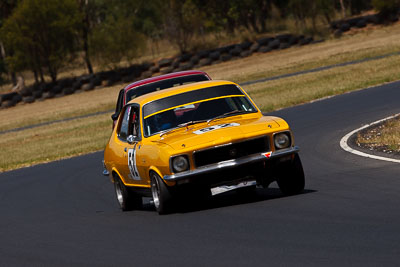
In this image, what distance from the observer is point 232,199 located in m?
10.6

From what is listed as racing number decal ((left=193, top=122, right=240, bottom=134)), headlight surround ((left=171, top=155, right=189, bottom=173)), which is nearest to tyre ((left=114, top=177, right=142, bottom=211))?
racing number decal ((left=193, top=122, right=240, bottom=134))

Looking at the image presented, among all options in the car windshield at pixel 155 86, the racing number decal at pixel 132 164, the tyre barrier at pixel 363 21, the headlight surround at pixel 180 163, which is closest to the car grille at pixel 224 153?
the headlight surround at pixel 180 163

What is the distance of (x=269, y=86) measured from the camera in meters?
34.7

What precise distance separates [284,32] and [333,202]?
161ft

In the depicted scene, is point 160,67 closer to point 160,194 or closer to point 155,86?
point 155,86

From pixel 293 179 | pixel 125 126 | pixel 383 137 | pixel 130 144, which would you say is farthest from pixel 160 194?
pixel 383 137

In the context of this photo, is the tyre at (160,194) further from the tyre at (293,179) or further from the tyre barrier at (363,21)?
the tyre barrier at (363,21)

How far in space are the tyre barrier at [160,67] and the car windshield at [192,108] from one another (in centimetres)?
4122

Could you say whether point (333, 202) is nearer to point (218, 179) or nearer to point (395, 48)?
point (218, 179)

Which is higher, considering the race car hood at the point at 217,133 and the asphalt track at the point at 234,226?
the race car hood at the point at 217,133

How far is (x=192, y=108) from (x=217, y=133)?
1.18 meters

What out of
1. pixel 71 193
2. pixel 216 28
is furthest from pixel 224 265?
Result: pixel 216 28

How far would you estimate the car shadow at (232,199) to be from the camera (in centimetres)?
1010

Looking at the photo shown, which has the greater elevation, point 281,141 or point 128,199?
point 281,141
